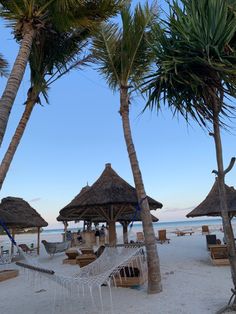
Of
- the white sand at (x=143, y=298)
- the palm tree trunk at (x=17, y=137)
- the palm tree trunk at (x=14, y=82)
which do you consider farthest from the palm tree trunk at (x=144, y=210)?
the palm tree trunk at (x=14, y=82)

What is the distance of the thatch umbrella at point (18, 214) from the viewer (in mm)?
13350

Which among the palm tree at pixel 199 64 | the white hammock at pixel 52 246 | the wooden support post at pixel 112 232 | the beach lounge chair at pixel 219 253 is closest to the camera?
the palm tree at pixel 199 64

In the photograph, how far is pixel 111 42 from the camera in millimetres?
7195

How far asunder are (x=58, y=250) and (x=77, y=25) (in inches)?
473

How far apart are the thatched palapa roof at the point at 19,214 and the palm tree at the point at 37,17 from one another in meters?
9.44

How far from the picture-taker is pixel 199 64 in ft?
14.3

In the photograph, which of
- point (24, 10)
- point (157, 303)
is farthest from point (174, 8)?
point (157, 303)

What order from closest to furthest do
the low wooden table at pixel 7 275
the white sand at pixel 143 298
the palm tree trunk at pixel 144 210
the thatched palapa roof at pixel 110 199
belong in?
the white sand at pixel 143 298 < the palm tree trunk at pixel 144 210 < the thatched palapa roof at pixel 110 199 < the low wooden table at pixel 7 275

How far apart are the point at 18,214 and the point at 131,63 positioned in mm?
10102

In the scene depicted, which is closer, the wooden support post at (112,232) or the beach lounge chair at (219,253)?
the wooden support post at (112,232)

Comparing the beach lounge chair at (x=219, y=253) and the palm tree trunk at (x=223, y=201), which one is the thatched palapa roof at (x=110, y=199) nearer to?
the beach lounge chair at (x=219, y=253)

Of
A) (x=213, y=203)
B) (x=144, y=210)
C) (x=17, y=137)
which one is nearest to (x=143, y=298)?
(x=144, y=210)

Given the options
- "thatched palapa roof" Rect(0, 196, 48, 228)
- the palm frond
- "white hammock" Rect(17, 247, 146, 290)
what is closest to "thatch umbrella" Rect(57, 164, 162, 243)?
"white hammock" Rect(17, 247, 146, 290)

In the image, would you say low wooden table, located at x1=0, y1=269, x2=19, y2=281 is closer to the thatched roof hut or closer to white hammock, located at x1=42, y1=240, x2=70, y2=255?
white hammock, located at x1=42, y1=240, x2=70, y2=255
